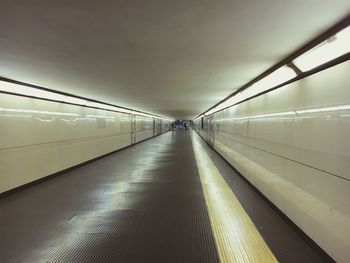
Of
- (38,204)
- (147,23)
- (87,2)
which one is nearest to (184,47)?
(147,23)

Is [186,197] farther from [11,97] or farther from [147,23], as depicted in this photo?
[11,97]

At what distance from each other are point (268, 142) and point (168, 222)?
232 centimetres

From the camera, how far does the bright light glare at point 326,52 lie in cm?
241

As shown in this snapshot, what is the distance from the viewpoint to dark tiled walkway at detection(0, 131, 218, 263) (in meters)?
2.83

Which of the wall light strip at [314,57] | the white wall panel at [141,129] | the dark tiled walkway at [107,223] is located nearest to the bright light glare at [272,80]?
the wall light strip at [314,57]

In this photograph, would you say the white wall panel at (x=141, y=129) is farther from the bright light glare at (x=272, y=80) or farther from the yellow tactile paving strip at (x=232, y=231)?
the yellow tactile paving strip at (x=232, y=231)

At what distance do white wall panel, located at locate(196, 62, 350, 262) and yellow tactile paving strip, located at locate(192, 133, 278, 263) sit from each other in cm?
59

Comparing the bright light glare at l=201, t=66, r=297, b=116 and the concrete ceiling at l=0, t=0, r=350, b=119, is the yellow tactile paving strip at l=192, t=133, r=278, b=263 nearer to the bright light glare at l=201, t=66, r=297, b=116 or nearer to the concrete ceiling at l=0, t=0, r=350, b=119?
the bright light glare at l=201, t=66, r=297, b=116

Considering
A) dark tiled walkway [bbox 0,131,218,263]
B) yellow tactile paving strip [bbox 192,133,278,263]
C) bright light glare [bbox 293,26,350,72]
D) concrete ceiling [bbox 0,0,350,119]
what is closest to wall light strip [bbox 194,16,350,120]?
bright light glare [bbox 293,26,350,72]

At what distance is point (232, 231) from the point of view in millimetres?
3430

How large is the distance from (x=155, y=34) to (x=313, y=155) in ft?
7.11

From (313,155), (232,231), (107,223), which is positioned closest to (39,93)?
(107,223)

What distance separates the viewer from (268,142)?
4.79 meters

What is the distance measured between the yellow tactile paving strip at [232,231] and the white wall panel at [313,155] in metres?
0.59
